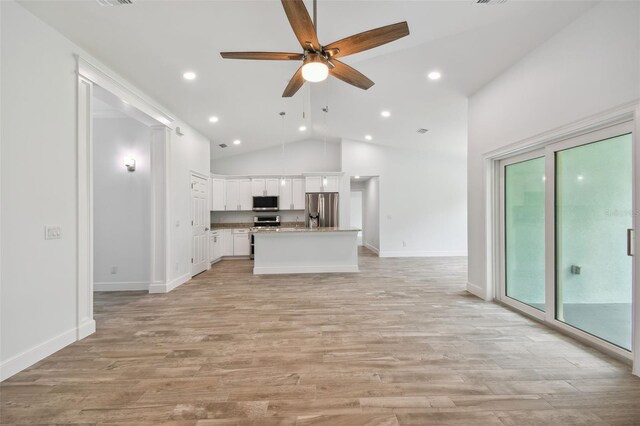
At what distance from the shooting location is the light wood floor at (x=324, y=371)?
5.71 feet

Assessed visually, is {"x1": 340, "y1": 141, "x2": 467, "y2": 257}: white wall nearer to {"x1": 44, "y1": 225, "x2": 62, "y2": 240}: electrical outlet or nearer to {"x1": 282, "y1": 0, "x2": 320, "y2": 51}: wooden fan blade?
{"x1": 282, "y1": 0, "x2": 320, "y2": 51}: wooden fan blade

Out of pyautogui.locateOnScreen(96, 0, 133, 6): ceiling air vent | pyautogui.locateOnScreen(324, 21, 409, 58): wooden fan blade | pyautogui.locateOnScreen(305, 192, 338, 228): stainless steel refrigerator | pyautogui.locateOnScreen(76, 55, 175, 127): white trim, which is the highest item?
pyautogui.locateOnScreen(96, 0, 133, 6): ceiling air vent

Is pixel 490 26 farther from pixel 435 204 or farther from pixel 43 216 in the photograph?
pixel 435 204

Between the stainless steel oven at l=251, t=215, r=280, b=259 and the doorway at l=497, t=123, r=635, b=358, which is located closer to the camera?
the doorway at l=497, t=123, r=635, b=358

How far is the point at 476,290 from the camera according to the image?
13.6 ft

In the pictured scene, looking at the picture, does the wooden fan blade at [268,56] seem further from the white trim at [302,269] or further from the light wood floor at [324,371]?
the white trim at [302,269]

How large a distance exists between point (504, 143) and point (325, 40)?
2.58 meters

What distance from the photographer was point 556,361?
7.58 ft

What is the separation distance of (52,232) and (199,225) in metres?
3.48

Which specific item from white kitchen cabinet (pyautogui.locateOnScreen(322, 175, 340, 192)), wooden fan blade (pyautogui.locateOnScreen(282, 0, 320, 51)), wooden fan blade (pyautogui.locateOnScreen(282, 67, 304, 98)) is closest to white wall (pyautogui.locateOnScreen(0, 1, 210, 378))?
wooden fan blade (pyautogui.locateOnScreen(282, 67, 304, 98))

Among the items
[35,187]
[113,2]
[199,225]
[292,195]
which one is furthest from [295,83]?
[292,195]

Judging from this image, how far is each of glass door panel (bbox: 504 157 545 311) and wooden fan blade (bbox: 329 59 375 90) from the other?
232cm

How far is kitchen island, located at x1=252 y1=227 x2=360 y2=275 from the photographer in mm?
5852

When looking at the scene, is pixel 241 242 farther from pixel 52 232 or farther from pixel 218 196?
pixel 52 232
